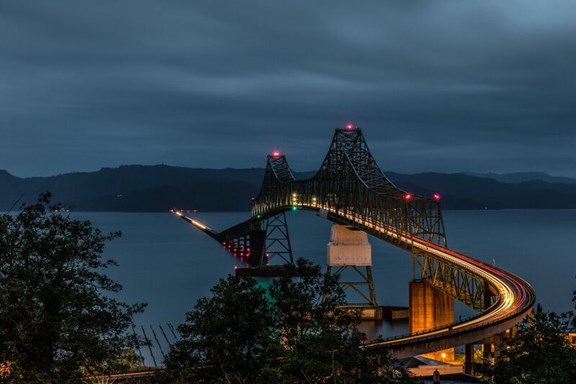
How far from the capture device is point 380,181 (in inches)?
4210

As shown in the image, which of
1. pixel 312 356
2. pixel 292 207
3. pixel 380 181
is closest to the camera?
pixel 312 356

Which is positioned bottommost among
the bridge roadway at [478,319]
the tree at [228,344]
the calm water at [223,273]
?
the calm water at [223,273]

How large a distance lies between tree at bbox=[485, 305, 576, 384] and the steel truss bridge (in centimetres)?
541

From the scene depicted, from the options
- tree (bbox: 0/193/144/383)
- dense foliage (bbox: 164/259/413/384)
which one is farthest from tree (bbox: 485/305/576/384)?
tree (bbox: 0/193/144/383)

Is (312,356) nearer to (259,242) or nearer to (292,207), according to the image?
(292,207)

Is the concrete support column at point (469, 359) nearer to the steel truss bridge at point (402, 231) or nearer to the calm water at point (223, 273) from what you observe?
the steel truss bridge at point (402, 231)

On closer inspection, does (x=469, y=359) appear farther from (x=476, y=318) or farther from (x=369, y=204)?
(x=369, y=204)

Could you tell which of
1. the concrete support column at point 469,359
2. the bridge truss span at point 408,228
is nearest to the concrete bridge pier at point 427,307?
the bridge truss span at point 408,228

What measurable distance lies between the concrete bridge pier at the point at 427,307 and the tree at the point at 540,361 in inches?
1543

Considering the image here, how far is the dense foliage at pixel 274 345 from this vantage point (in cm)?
2256

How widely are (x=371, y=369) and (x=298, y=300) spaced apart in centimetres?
416

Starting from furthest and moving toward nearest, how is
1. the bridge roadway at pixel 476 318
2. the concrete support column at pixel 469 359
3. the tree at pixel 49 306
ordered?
the concrete support column at pixel 469 359 < the bridge roadway at pixel 476 318 < the tree at pixel 49 306

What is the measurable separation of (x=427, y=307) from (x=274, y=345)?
158ft

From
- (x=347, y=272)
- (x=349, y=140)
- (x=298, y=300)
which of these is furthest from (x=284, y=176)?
(x=298, y=300)
